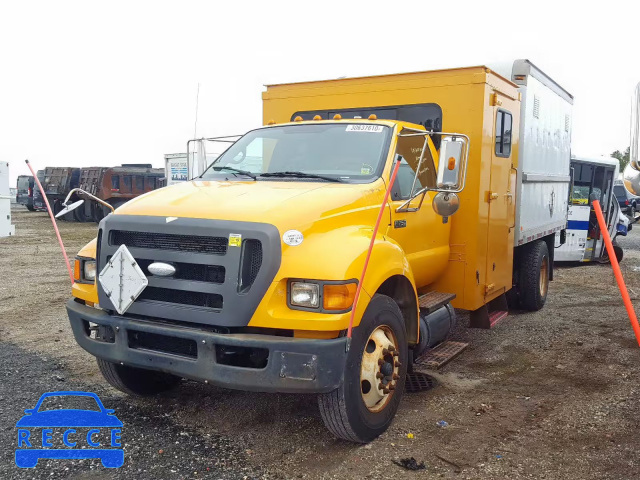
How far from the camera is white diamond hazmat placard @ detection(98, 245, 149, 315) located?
3.89 m

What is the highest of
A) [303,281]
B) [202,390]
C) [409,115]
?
[409,115]

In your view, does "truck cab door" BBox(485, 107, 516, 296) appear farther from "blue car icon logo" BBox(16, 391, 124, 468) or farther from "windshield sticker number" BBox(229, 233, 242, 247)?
"blue car icon logo" BBox(16, 391, 124, 468)

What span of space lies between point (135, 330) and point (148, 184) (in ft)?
84.4

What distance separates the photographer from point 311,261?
368cm

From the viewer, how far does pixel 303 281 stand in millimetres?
3645

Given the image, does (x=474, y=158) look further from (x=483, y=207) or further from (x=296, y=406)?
(x=296, y=406)

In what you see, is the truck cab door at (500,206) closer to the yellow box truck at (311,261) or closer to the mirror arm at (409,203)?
the yellow box truck at (311,261)

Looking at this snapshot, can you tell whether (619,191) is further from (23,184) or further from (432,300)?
(23,184)

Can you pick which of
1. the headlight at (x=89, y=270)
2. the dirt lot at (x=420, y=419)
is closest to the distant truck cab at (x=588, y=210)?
the dirt lot at (x=420, y=419)

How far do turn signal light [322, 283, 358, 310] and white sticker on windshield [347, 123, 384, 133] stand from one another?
1.84 metres

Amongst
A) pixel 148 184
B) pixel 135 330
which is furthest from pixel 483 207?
pixel 148 184

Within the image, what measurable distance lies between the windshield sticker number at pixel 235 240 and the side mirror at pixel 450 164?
1.62 metres

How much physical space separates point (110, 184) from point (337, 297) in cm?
2497

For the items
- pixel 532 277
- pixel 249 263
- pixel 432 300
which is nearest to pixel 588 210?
pixel 532 277
